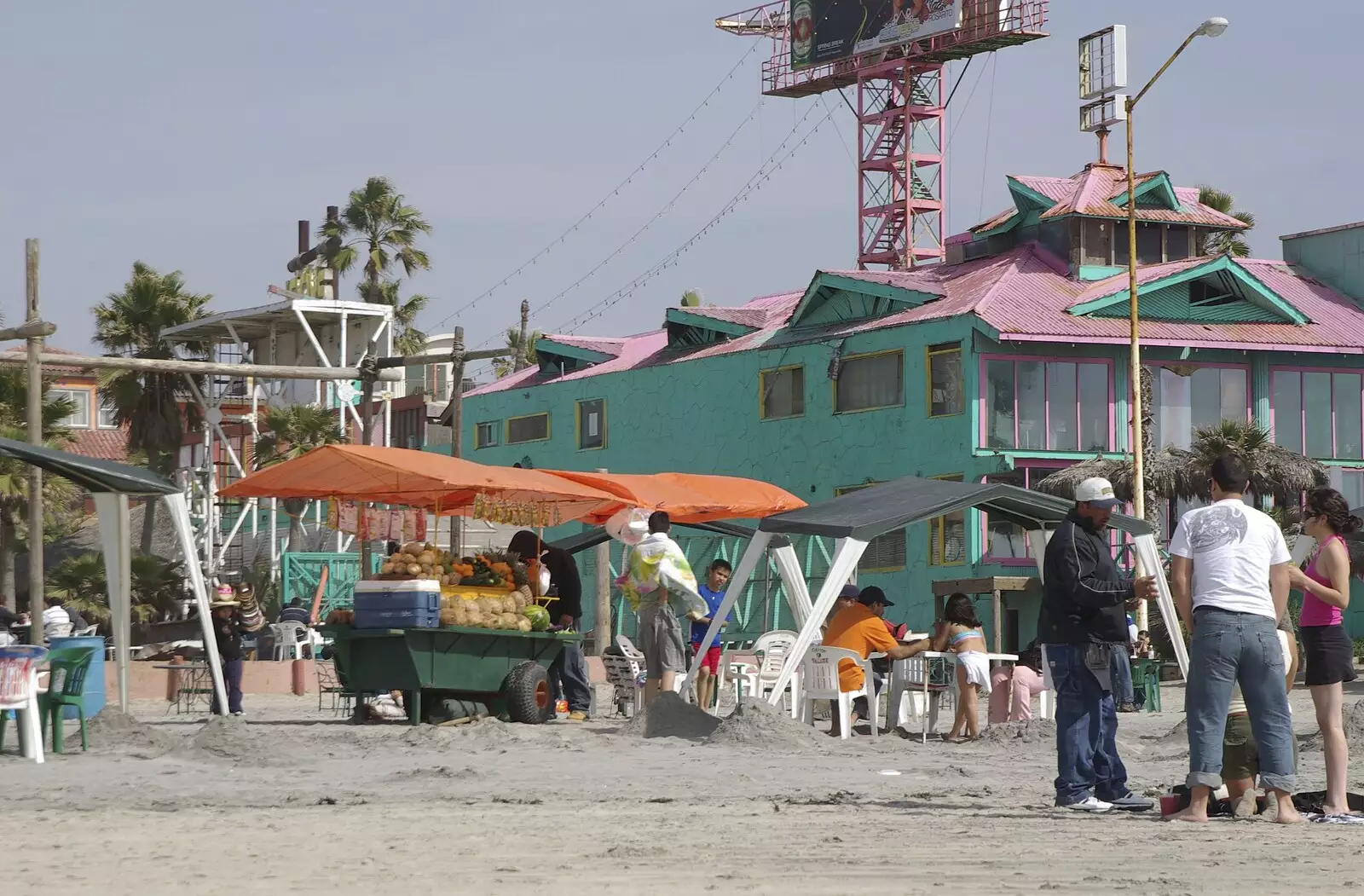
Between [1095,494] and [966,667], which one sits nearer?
[1095,494]

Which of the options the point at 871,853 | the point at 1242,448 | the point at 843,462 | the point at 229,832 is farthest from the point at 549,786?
the point at 843,462

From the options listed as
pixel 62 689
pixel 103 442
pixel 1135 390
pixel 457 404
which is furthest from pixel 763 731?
pixel 103 442

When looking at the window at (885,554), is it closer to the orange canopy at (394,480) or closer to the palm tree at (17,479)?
the palm tree at (17,479)

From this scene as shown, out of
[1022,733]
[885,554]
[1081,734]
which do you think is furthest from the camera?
[885,554]

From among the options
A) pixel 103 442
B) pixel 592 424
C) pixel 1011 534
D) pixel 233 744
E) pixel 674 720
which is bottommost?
pixel 674 720

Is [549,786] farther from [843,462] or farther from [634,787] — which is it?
[843,462]

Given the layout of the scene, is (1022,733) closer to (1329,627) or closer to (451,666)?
(451,666)

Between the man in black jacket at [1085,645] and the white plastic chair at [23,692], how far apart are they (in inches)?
262

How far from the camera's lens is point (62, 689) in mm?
14078

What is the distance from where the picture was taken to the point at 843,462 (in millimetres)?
36844

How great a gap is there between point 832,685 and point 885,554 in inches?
781

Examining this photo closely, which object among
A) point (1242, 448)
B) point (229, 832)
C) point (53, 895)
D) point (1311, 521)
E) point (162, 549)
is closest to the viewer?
point (53, 895)

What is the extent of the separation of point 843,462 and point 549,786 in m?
25.5

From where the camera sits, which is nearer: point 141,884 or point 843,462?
point 141,884
